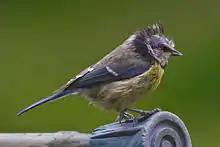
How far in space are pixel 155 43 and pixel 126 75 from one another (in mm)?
146

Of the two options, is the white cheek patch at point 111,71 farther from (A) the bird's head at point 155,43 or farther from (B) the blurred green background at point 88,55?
(B) the blurred green background at point 88,55

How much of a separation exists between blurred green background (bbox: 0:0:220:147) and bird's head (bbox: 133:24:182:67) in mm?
776

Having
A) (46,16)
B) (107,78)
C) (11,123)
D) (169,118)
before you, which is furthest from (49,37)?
(169,118)

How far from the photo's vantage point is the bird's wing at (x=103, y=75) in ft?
7.43

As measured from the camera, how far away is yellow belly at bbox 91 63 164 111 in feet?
7.52

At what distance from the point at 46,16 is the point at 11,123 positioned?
1.88 feet

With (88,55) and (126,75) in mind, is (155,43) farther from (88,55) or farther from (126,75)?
(88,55)

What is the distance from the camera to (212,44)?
344cm

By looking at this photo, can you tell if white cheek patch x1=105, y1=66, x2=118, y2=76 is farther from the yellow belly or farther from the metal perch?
the metal perch

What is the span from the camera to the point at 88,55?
3.35 m

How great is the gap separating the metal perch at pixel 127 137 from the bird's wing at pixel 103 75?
54 cm

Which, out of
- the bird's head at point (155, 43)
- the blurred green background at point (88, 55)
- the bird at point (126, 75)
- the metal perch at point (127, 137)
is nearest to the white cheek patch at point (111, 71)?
the bird at point (126, 75)

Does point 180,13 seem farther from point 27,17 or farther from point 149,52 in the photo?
point 149,52

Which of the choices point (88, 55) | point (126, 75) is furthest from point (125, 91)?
point (88, 55)
